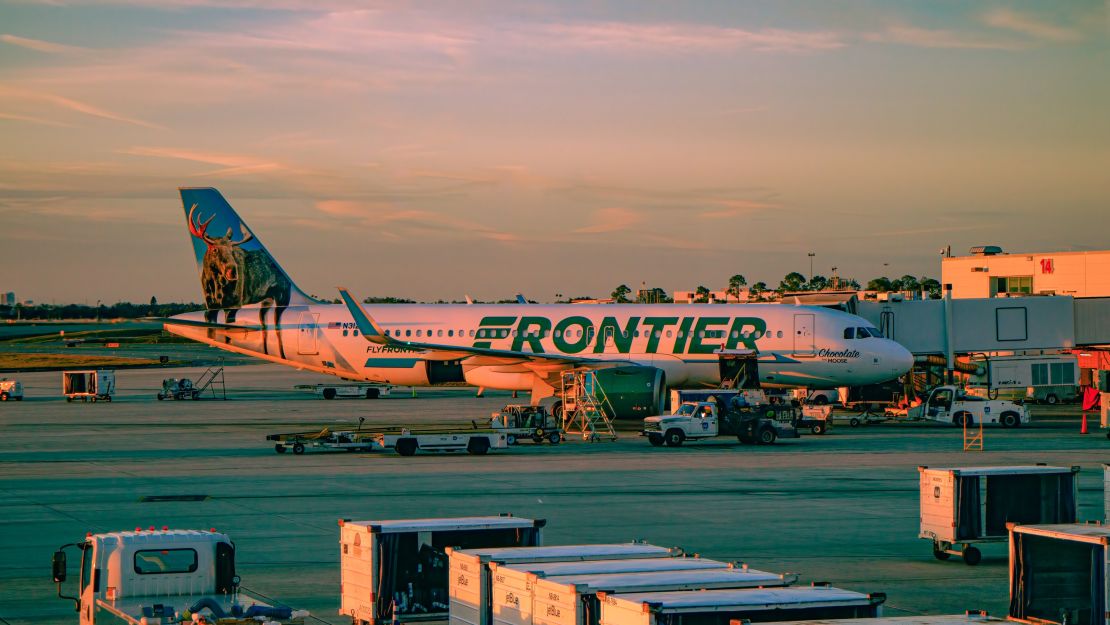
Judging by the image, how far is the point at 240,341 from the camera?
210 ft

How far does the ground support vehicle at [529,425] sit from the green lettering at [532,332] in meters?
6.23

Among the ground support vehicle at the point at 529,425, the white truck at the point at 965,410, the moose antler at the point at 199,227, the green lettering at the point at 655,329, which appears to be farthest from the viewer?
the moose antler at the point at 199,227

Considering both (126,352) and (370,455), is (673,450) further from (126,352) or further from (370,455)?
(126,352)

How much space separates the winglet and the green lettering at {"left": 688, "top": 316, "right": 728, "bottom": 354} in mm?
13334

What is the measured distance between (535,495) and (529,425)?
17.6m

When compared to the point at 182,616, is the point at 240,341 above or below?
above

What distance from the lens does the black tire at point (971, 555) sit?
24453 mm

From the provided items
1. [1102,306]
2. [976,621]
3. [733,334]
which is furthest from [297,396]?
[976,621]

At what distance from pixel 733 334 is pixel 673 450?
41.4ft

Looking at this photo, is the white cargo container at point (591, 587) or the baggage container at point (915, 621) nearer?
the baggage container at point (915, 621)

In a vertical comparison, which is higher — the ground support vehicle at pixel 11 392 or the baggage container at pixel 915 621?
the ground support vehicle at pixel 11 392

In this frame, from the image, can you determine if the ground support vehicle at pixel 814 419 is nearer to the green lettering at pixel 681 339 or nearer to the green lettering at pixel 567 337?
the green lettering at pixel 681 339

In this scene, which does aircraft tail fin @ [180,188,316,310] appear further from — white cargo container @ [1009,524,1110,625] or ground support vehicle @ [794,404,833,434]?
white cargo container @ [1009,524,1110,625]

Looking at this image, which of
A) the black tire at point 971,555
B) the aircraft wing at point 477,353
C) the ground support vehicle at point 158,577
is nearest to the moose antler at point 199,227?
the aircraft wing at point 477,353
